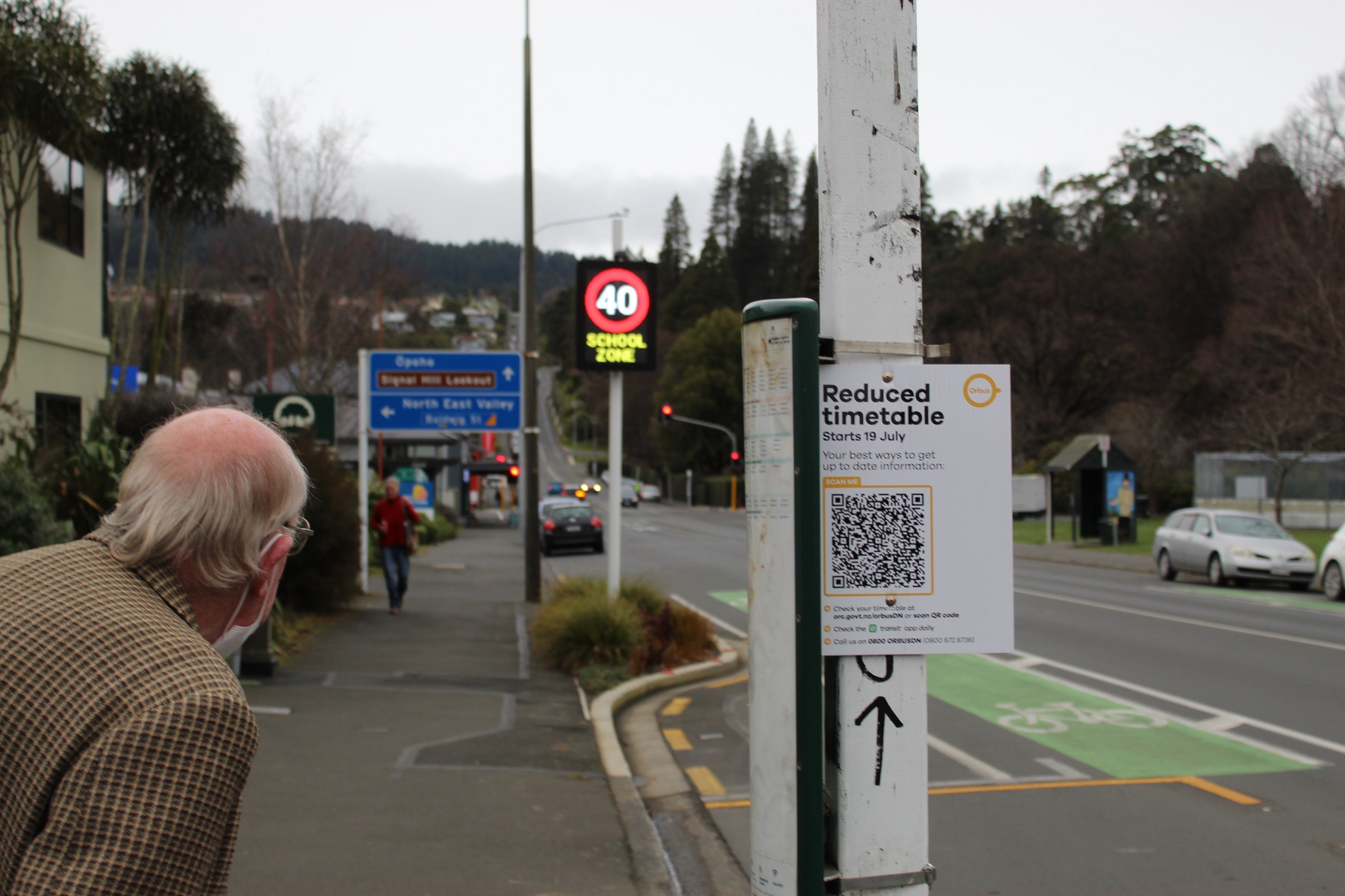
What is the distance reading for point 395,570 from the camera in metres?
15.2

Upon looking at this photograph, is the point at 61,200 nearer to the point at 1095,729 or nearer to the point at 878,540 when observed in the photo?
the point at 1095,729

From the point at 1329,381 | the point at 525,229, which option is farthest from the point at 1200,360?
the point at 525,229

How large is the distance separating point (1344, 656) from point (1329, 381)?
2009 centimetres

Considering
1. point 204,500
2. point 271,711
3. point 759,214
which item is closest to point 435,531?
point 271,711

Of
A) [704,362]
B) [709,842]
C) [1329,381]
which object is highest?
[704,362]

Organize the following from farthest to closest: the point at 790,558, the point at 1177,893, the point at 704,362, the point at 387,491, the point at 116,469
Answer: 1. the point at 704,362
2. the point at 387,491
3. the point at 116,469
4. the point at 1177,893
5. the point at 790,558

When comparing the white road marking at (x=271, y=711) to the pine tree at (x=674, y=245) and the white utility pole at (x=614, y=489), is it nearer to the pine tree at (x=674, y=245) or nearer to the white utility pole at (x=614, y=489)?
the white utility pole at (x=614, y=489)

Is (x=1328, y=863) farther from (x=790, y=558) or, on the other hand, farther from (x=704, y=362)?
(x=704, y=362)

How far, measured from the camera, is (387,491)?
1545 cm

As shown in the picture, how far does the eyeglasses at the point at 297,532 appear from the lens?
2.05 metres

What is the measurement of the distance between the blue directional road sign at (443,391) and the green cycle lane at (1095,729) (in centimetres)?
960

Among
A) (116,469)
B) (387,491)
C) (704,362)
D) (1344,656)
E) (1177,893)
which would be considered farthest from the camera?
(704,362)

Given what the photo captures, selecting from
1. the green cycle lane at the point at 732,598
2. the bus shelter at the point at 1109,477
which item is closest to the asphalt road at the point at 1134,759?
the green cycle lane at the point at 732,598

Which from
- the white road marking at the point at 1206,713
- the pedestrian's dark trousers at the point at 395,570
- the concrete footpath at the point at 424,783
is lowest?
the white road marking at the point at 1206,713
